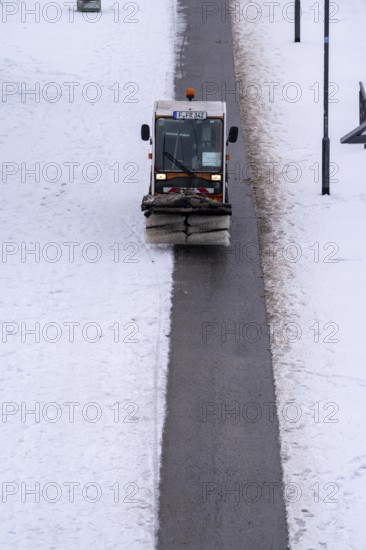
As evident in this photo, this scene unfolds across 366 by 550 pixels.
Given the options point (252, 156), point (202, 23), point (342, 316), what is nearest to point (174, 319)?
point (342, 316)

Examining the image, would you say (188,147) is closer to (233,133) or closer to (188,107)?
(188,107)

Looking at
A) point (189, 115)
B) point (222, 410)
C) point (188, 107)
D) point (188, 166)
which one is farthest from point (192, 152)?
point (222, 410)

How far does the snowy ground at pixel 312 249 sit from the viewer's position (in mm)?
14406

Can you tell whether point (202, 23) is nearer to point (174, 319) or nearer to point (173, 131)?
point (173, 131)

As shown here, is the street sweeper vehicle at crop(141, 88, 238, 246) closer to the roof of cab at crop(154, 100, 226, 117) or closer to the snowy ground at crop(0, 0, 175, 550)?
the roof of cab at crop(154, 100, 226, 117)

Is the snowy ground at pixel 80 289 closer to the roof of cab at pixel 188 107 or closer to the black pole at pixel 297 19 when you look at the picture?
the roof of cab at pixel 188 107

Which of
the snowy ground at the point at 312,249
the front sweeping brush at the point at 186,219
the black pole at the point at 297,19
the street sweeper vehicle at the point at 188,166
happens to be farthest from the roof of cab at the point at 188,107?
the black pole at the point at 297,19

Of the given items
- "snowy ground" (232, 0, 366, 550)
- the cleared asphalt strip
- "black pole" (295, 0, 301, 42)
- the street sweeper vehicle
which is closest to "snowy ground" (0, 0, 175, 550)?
the cleared asphalt strip

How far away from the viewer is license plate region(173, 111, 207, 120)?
2017 centimetres

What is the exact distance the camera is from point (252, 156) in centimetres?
2505

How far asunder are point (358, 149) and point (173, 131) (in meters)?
6.61

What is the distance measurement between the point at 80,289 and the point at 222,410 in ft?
14.5

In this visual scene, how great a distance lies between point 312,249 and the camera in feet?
68.1

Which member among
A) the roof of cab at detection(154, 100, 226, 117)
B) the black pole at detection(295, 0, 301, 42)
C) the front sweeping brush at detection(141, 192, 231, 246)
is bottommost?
the front sweeping brush at detection(141, 192, 231, 246)
